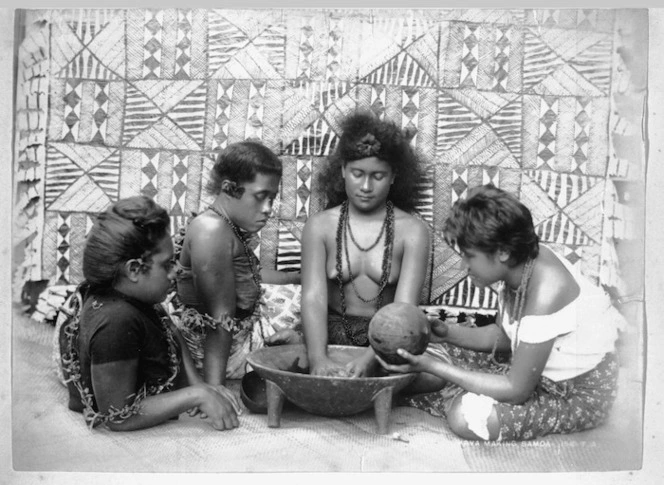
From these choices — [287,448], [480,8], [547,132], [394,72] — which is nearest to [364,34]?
[394,72]

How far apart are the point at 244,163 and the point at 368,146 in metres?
0.61

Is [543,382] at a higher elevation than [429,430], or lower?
higher

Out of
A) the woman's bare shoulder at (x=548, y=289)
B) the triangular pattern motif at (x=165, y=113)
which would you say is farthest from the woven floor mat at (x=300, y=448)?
the triangular pattern motif at (x=165, y=113)

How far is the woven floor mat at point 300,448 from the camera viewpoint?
3.73 meters

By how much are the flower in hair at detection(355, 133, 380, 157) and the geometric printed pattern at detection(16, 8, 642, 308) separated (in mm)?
249

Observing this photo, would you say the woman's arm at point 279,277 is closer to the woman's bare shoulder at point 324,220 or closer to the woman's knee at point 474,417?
the woman's bare shoulder at point 324,220

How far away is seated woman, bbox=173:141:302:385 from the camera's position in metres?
4.05

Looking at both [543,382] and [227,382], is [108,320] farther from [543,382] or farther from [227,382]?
[543,382]

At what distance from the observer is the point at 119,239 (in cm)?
359

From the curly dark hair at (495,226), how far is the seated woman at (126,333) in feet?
4.25

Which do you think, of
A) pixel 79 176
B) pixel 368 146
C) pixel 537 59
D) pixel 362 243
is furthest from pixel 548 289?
pixel 79 176

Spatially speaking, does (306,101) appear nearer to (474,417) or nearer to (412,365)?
(412,365)

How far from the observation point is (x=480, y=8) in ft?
13.5

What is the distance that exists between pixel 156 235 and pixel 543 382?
1.84 metres
